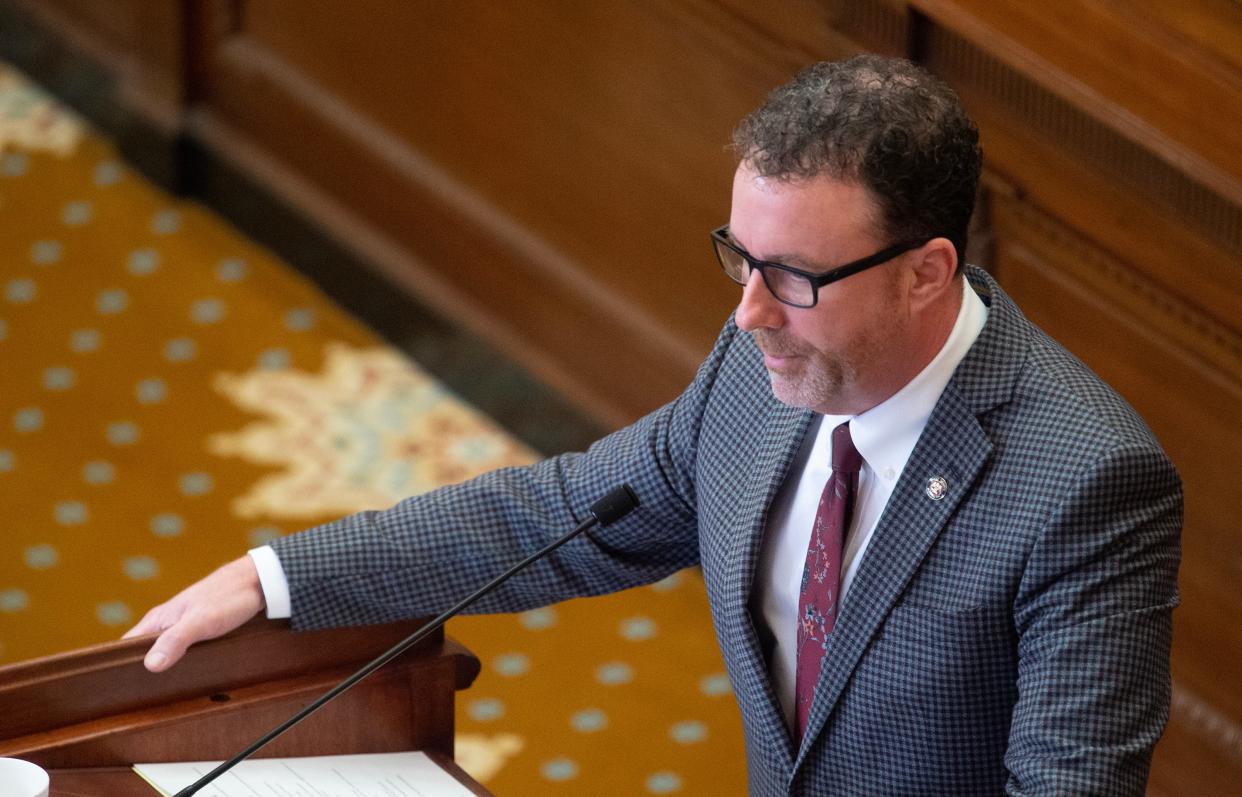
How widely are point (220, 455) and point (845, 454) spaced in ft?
8.35

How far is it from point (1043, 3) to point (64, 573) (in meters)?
2.22

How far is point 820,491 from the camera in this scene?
6.89 feet

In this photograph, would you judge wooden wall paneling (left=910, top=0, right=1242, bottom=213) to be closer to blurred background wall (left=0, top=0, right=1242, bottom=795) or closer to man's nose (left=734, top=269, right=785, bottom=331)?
blurred background wall (left=0, top=0, right=1242, bottom=795)

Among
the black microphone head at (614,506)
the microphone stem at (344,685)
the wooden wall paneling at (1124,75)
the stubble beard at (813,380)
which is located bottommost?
the microphone stem at (344,685)

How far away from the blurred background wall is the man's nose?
1.14 m

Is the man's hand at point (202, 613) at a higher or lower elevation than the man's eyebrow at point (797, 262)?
lower

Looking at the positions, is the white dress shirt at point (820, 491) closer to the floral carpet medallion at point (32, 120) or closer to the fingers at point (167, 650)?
the fingers at point (167, 650)

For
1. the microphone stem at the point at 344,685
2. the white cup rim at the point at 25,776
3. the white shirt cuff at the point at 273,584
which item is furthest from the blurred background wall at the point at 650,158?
the white cup rim at the point at 25,776

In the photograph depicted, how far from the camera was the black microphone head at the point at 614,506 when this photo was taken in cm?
209

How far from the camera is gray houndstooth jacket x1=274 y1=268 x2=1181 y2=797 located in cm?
181

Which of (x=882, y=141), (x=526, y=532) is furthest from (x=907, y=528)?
(x=526, y=532)

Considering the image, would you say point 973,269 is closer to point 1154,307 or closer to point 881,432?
point 881,432

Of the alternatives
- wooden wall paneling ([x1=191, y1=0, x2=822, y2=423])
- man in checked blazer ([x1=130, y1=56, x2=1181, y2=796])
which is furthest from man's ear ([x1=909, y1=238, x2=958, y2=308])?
wooden wall paneling ([x1=191, y1=0, x2=822, y2=423])

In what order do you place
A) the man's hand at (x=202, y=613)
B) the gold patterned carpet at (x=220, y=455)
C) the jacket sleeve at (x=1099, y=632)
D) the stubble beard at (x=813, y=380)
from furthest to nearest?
the gold patterned carpet at (x=220, y=455), the man's hand at (x=202, y=613), the stubble beard at (x=813, y=380), the jacket sleeve at (x=1099, y=632)
